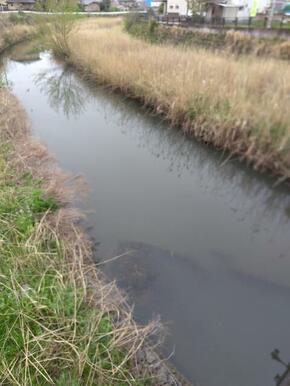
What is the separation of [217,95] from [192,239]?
3508 mm

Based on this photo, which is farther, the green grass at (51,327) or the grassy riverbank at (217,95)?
the grassy riverbank at (217,95)

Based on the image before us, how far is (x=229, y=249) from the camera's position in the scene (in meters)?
3.97

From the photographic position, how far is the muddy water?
9.41 ft

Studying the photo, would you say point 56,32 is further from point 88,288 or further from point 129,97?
point 88,288

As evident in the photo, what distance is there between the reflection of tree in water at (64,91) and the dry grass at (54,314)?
226 inches

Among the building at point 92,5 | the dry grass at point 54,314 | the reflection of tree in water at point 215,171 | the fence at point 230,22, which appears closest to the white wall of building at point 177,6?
the fence at point 230,22

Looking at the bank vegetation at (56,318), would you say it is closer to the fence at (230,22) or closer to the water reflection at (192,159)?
the water reflection at (192,159)

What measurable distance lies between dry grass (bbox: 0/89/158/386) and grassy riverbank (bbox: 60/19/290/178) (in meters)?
3.45

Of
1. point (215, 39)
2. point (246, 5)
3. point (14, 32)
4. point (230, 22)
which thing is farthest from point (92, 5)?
point (215, 39)

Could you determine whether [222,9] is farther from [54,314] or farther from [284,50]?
[54,314]

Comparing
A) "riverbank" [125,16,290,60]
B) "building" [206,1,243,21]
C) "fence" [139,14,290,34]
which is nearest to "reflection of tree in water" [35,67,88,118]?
"riverbank" [125,16,290,60]

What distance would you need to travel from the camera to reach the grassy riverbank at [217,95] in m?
5.36

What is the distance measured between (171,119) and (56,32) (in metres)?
9.31

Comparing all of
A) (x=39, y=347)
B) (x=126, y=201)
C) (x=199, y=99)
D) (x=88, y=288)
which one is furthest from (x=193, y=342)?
(x=199, y=99)
